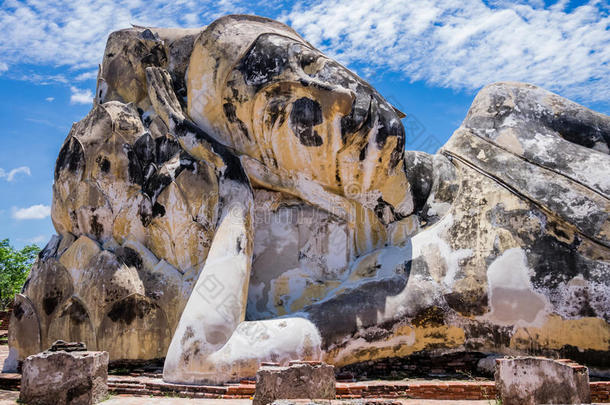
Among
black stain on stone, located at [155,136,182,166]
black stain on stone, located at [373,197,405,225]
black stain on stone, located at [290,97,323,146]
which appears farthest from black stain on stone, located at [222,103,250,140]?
black stain on stone, located at [373,197,405,225]

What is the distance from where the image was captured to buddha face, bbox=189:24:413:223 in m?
7.44

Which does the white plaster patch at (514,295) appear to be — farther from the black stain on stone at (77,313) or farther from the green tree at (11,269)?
the green tree at (11,269)

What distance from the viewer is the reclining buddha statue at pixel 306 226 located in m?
6.59

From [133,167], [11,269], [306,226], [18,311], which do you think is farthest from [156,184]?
[11,269]

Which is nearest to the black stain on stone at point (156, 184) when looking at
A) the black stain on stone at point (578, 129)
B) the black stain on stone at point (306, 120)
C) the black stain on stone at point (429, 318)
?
the black stain on stone at point (306, 120)

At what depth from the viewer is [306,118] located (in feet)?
24.4

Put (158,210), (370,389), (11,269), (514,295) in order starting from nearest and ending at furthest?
(370,389) < (514,295) < (158,210) < (11,269)

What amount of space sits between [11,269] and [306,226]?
22.6m

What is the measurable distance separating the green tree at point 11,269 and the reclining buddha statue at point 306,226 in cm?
1892

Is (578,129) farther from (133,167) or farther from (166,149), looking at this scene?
(133,167)

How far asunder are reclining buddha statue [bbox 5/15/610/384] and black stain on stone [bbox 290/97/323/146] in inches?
0.7

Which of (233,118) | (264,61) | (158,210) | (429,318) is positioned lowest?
(429,318)

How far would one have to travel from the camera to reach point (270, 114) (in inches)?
298

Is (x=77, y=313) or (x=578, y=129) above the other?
(x=578, y=129)
